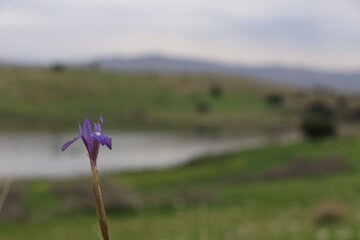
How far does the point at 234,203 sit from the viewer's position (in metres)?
28.5

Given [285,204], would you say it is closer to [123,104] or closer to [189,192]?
[189,192]

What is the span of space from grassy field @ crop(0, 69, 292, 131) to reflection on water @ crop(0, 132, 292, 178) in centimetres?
1561

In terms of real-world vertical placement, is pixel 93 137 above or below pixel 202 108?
above

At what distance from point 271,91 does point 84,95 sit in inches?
1749

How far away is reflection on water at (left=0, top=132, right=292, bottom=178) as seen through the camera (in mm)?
49375

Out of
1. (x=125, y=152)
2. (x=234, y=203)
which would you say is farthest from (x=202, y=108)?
(x=234, y=203)

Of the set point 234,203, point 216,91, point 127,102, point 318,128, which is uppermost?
point 234,203

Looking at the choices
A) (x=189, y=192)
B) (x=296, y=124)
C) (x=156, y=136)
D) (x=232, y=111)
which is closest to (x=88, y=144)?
(x=189, y=192)

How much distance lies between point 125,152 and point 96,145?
6016 cm

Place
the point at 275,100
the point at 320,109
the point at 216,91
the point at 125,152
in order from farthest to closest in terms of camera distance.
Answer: the point at 275,100
the point at 216,91
the point at 320,109
the point at 125,152

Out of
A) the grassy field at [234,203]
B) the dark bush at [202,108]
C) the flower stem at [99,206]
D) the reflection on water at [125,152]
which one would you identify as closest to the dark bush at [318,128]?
the grassy field at [234,203]

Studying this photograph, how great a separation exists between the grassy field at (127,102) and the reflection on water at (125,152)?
15613 mm

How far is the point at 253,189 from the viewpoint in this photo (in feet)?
103

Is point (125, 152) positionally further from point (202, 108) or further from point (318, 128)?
point (202, 108)
